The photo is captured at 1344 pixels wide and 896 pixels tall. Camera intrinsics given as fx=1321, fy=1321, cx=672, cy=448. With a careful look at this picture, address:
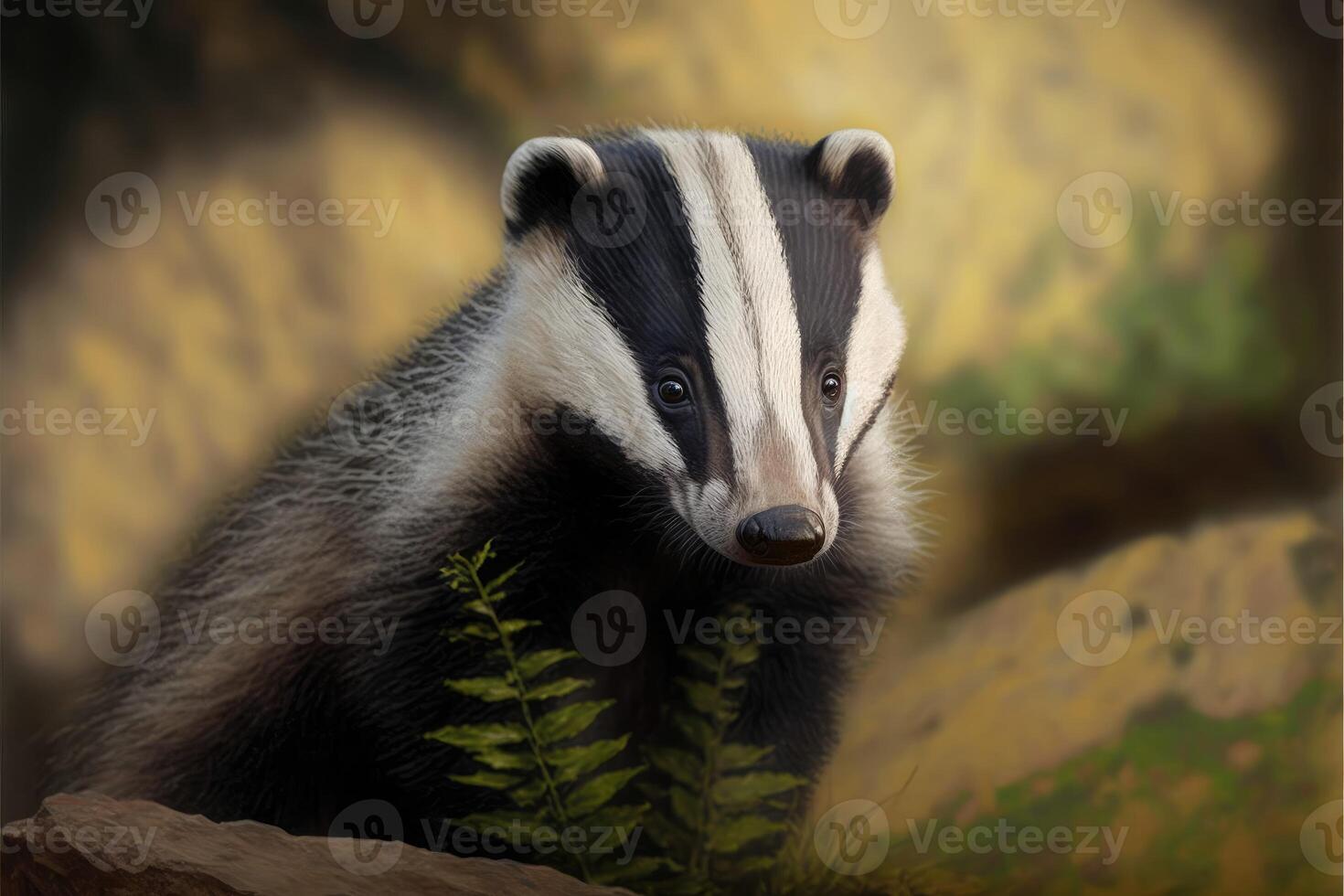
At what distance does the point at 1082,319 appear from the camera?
2215 mm

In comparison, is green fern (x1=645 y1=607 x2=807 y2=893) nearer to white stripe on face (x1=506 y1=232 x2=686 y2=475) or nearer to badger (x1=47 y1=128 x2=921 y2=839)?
badger (x1=47 y1=128 x2=921 y2=839)

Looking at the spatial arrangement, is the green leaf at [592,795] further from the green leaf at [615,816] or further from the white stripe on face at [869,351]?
the white stripe on face at [869,351]

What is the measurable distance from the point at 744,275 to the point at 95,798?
1256 mm

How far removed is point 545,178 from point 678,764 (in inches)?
36.8

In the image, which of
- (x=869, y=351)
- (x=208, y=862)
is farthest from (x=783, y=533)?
(x=208, y=862)

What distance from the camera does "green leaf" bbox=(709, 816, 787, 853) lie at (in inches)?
81.1

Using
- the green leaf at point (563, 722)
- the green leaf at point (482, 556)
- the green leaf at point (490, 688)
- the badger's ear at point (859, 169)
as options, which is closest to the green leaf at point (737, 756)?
the green leaf at point (563, 722)

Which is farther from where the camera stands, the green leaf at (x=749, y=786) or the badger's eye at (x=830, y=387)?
the green leaf at (x=749, y=786)

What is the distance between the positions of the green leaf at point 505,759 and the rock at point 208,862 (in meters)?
0.14

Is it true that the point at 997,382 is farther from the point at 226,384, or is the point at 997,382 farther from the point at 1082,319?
the point at 226,384

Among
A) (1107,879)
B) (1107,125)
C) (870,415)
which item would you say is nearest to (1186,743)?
(1107,879)

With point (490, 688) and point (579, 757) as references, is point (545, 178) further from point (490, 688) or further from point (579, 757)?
point (579, 757)

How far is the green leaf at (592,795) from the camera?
200cm

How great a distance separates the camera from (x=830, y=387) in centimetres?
182
